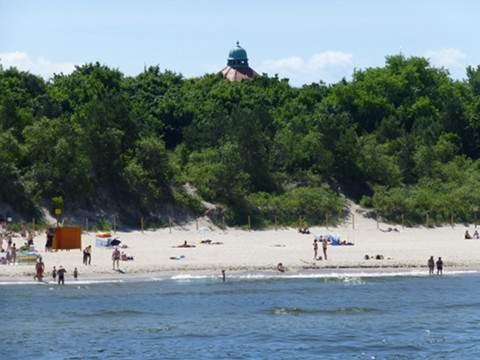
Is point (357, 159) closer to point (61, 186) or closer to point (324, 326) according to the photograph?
point (61, 186)

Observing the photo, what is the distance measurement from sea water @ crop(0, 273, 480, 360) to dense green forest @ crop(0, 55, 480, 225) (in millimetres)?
15171

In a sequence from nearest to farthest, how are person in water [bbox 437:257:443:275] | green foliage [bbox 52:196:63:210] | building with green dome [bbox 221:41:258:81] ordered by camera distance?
person in water [bbox 437:257:443:275]
green foliage [bbox 52:196:63:210]
building with green dome [bbox 221:41:258:81]

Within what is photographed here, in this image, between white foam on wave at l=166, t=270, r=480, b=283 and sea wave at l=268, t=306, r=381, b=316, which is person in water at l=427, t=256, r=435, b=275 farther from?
sea wave at l=268, t=306, r=381, b=316

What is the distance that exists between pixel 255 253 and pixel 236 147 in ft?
51.0

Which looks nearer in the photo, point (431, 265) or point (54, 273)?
point (54, 273)

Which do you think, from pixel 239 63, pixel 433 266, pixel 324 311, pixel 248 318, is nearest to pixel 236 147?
pixel 433 266

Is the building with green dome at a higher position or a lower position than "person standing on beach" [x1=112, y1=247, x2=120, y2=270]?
higher

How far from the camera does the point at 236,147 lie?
242 feet

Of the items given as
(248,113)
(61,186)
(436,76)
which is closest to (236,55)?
(436,76)

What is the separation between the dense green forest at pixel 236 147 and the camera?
2672 inches

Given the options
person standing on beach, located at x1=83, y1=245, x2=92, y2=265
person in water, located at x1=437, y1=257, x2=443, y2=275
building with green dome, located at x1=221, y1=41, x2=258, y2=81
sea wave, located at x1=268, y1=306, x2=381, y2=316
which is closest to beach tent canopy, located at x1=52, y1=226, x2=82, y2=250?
person standing on beach, located at x1=83, y1=245, x2=92, y2=265

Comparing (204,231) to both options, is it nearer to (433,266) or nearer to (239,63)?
(433,266)

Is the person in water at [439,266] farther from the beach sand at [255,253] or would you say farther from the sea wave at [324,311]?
the sea wave at [324,311]

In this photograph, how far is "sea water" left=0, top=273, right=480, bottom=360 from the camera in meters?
39.5
